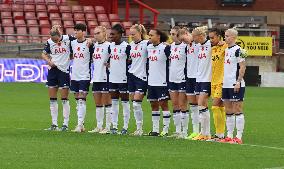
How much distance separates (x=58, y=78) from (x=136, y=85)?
1911mm

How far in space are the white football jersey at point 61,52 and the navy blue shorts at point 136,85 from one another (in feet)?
5.12

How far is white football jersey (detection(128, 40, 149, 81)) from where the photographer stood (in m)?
19.7

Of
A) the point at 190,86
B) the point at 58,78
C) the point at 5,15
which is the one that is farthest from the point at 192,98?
the point at 5,15

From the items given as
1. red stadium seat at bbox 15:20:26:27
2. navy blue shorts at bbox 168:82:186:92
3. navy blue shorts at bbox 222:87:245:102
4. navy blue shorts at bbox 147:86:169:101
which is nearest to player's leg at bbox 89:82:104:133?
navy blue shorts at bbox 147:86:169:101

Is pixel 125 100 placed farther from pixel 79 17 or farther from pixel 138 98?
pixel 79 17

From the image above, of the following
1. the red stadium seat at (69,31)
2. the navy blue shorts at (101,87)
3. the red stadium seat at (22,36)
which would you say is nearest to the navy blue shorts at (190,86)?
the navy blue shorts at (101,87)

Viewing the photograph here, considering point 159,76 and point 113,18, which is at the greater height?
point 113,18

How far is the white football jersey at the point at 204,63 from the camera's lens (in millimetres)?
18750

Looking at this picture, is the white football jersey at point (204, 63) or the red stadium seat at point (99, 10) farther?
the red stadium seat at point (99, 10)

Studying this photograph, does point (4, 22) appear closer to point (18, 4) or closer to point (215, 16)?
point (18, 4)

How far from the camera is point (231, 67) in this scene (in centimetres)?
1823

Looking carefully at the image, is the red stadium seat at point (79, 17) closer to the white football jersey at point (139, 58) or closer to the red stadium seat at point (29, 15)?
the red stadium seat at point (29, 15)

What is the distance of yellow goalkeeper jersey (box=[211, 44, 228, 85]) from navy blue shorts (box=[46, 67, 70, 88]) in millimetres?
3484

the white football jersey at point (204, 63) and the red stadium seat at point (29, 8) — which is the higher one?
the red stadium seat at point (29, 8)
